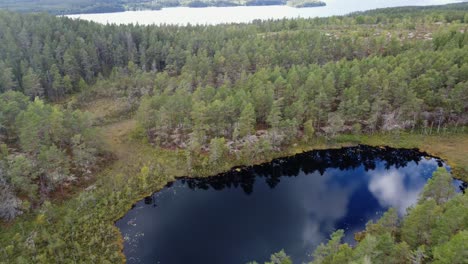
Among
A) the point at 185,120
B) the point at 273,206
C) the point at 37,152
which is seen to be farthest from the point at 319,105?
the point at 37,152

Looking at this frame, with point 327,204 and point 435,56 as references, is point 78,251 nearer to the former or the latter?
point 327,204

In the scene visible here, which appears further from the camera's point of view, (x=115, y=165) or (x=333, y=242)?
(x=115, y=165)

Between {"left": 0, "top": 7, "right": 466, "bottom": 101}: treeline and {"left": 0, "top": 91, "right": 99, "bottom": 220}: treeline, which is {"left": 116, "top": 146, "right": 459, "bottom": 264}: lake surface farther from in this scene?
{"left": 0, "top": 7, "right": 466, "bottom": 101}: treeline

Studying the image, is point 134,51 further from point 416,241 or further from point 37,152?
point 416,241

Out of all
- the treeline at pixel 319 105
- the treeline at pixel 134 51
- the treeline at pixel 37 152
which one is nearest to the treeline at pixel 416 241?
the treeline at pixel 319 105

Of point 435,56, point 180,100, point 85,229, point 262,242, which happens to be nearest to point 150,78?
point 180,100

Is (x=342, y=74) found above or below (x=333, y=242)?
above

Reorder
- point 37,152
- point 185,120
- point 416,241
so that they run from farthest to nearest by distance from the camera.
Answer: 1. point 185,120
2. point 37,152
3. point 416,241

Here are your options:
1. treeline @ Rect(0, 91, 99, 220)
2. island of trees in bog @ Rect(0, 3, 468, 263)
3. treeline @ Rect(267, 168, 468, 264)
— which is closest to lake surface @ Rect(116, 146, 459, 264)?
island of trees in bog @ Rect(0, 3, 468, 263)
